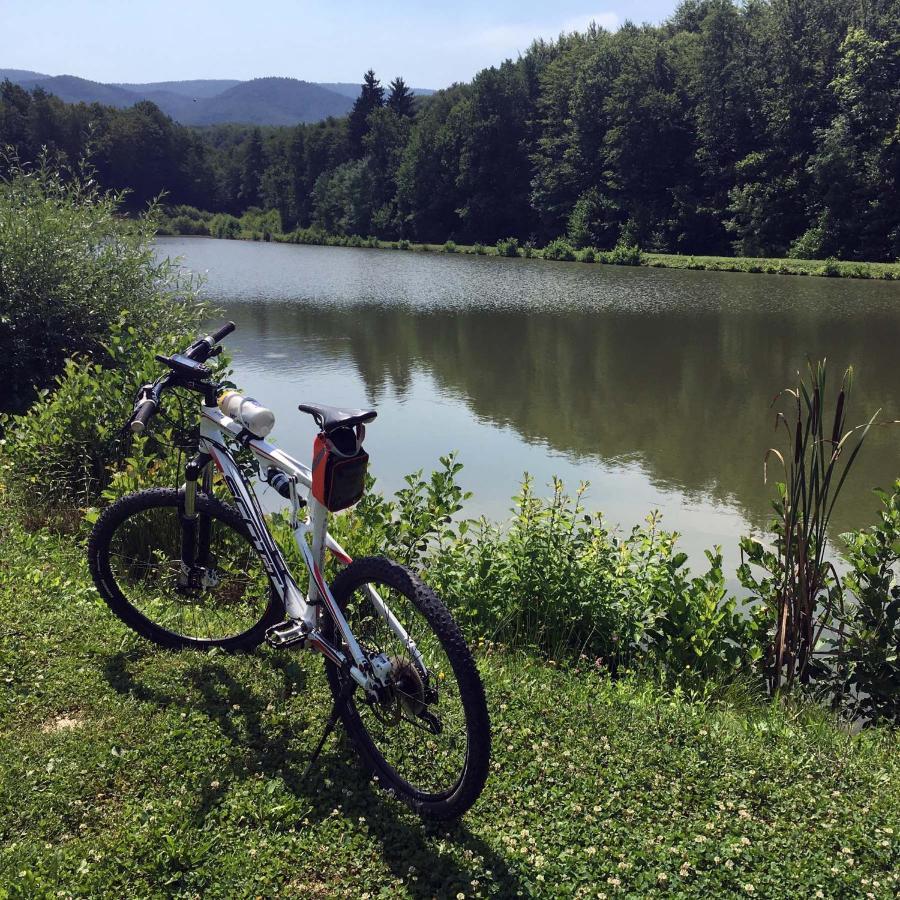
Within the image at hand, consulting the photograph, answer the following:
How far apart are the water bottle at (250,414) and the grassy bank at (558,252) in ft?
39.4

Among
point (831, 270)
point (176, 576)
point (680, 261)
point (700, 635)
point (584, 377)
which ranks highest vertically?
point (680, 261)

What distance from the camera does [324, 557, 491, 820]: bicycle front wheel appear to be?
2.58 meters

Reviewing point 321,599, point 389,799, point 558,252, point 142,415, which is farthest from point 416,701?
point 558,252

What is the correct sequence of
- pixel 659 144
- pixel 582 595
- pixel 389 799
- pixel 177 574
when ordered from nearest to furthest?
1. pixel 389 799
2. pixel 177 574
3. pixel 582 595
4. pixel 659 144

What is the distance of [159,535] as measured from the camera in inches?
159

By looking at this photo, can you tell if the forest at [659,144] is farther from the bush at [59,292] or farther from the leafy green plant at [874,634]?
the leafy green plant at [874,634]

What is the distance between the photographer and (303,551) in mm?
3156

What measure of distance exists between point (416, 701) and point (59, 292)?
6.98 metres

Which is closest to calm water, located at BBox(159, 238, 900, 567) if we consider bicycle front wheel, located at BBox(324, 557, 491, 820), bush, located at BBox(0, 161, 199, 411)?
bush, located at BBox(0, 161, 199, 411)

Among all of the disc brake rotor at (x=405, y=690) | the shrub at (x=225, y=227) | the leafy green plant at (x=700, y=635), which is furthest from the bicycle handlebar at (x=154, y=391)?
the shrub at (x=225, y=227)

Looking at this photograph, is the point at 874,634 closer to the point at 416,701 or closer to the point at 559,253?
the point at 416,701

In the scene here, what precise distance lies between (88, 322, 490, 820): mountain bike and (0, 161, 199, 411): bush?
4263mm

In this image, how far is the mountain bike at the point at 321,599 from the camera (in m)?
2.76

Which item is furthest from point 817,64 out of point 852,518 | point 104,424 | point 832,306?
point 104,424
